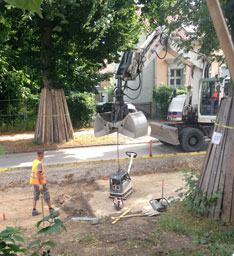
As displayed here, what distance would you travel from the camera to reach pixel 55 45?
14344 millimetres

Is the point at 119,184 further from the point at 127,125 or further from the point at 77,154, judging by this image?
the point at 77,154

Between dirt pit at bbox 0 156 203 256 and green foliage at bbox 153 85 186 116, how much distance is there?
13.9m

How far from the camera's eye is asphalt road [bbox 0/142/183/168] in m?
11.2

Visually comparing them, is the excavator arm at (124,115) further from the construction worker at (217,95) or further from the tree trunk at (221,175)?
the construction worker at (217,95)

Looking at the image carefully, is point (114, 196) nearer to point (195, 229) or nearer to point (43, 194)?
point (43, 194)

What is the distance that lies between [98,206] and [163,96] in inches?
723

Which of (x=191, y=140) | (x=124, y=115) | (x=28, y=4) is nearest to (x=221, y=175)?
(x=124, y=115)

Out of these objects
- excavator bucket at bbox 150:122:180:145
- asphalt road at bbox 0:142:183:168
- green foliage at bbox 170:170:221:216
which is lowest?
asphalt road at bbox 0:142:183:168

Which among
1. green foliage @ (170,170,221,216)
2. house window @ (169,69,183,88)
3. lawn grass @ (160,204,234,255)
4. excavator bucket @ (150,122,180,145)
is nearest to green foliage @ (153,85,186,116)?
house window @ (169,69,183,88)

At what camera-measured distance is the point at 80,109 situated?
66.8ft

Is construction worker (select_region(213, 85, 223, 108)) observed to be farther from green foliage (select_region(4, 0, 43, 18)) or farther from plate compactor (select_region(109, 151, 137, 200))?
green foliage (select_region(4, 0, 43, 18))

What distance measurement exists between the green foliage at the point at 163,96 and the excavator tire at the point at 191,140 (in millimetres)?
11898

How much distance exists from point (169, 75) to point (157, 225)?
21.8 metres

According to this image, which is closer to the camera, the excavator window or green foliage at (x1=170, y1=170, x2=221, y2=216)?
green foliage at (x1=170, y1=170, x2=221, y2=216)
